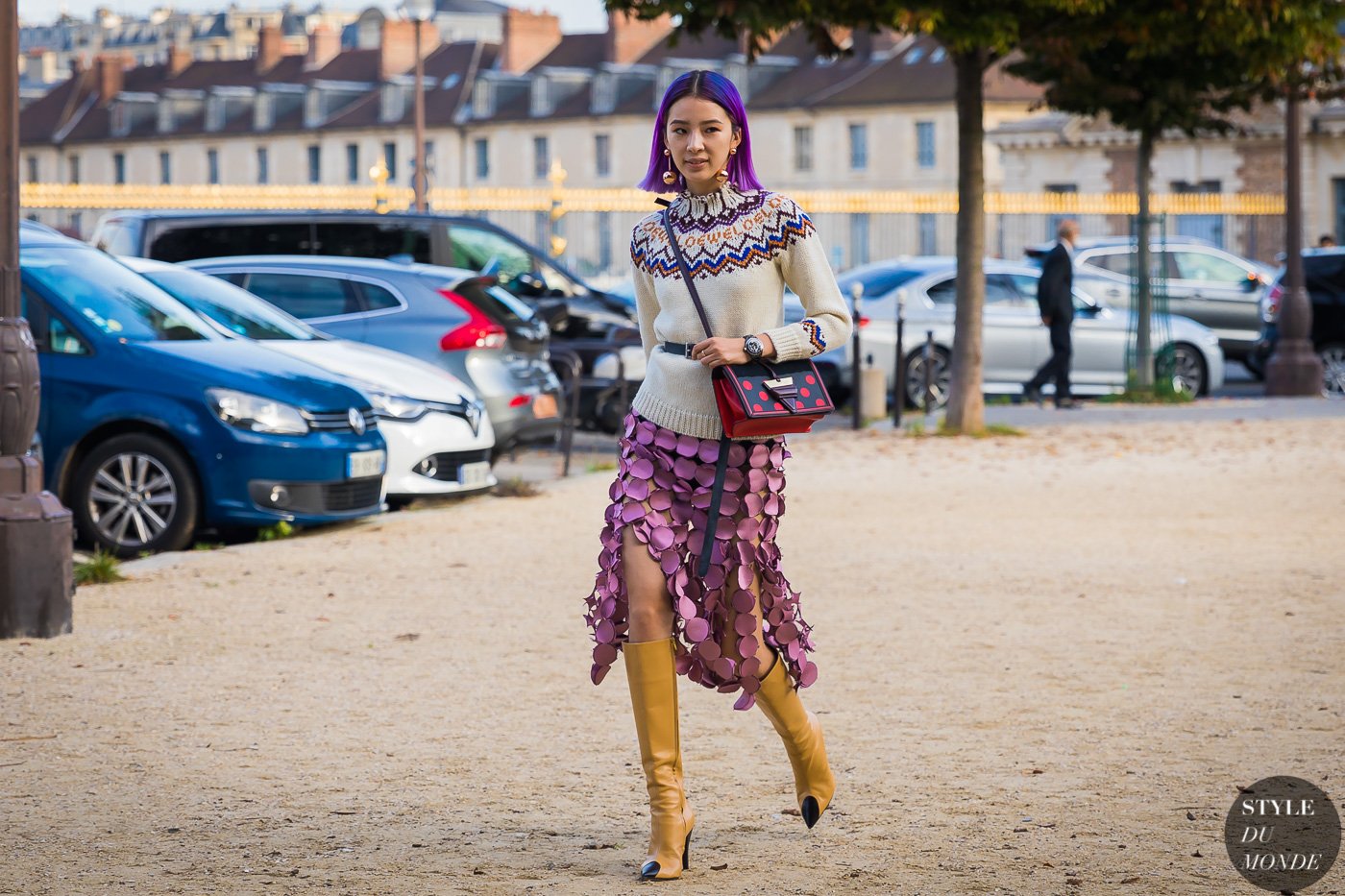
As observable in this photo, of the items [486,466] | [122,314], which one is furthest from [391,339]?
[122,314]

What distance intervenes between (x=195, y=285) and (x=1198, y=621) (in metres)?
6.11

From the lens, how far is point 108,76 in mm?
99438

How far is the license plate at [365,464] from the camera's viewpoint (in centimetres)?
1062

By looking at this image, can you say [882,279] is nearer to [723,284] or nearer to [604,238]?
[723,284]

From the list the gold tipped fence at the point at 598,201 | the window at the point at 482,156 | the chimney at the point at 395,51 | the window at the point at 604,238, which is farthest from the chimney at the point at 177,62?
the gold tipped fence at the point at 598,201

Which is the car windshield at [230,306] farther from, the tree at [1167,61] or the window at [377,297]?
the tree at [1167,61]

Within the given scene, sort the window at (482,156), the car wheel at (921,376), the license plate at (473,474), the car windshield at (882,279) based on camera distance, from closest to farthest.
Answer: the license plate at (473,474)
the car wheel at (921,376)
the car windshield at (882,279)
the window at (482,156)

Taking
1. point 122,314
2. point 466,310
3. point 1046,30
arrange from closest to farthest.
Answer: point 122,314 → point 466,310 → point 1046,30

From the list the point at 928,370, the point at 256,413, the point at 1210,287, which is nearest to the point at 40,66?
the point at 1210,287

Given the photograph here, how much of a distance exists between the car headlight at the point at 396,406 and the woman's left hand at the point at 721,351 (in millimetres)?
6900

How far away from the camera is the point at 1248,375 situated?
91.8 ft

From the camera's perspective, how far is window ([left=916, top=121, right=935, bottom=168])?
6869cm

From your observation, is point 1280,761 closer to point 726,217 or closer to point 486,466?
point 726,217

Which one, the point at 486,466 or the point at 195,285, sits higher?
the point at 195,285
